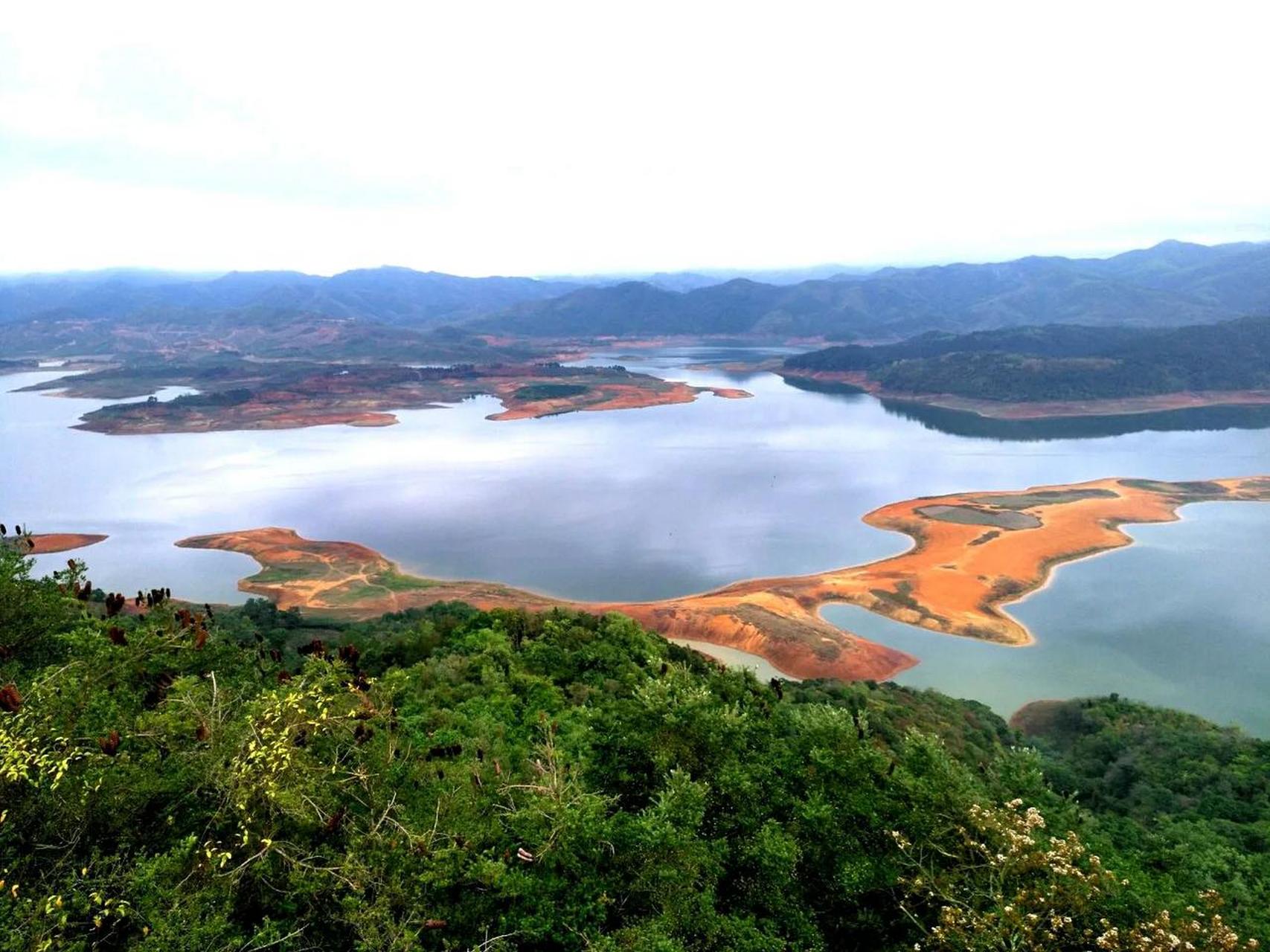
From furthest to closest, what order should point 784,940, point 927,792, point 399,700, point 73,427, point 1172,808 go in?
point 73,427
point 1172,808
point 399,700
point 927,792
point 784,940

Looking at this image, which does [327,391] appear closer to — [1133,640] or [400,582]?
[400,582]

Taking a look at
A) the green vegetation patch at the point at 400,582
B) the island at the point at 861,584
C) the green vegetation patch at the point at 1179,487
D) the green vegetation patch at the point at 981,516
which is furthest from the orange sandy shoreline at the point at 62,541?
the green vegetation patch at the point at 1179,487

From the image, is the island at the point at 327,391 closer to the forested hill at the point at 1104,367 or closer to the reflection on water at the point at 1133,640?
the forested hill at the point at 1104,367

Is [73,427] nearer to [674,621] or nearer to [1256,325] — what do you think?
[674,621]

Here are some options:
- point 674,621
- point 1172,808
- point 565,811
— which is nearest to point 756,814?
point 565,811

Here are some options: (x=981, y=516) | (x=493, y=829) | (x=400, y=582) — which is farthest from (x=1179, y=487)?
(x=493, y=829)

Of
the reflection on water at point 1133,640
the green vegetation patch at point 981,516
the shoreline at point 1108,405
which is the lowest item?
the reflection on water at point 1133,640
